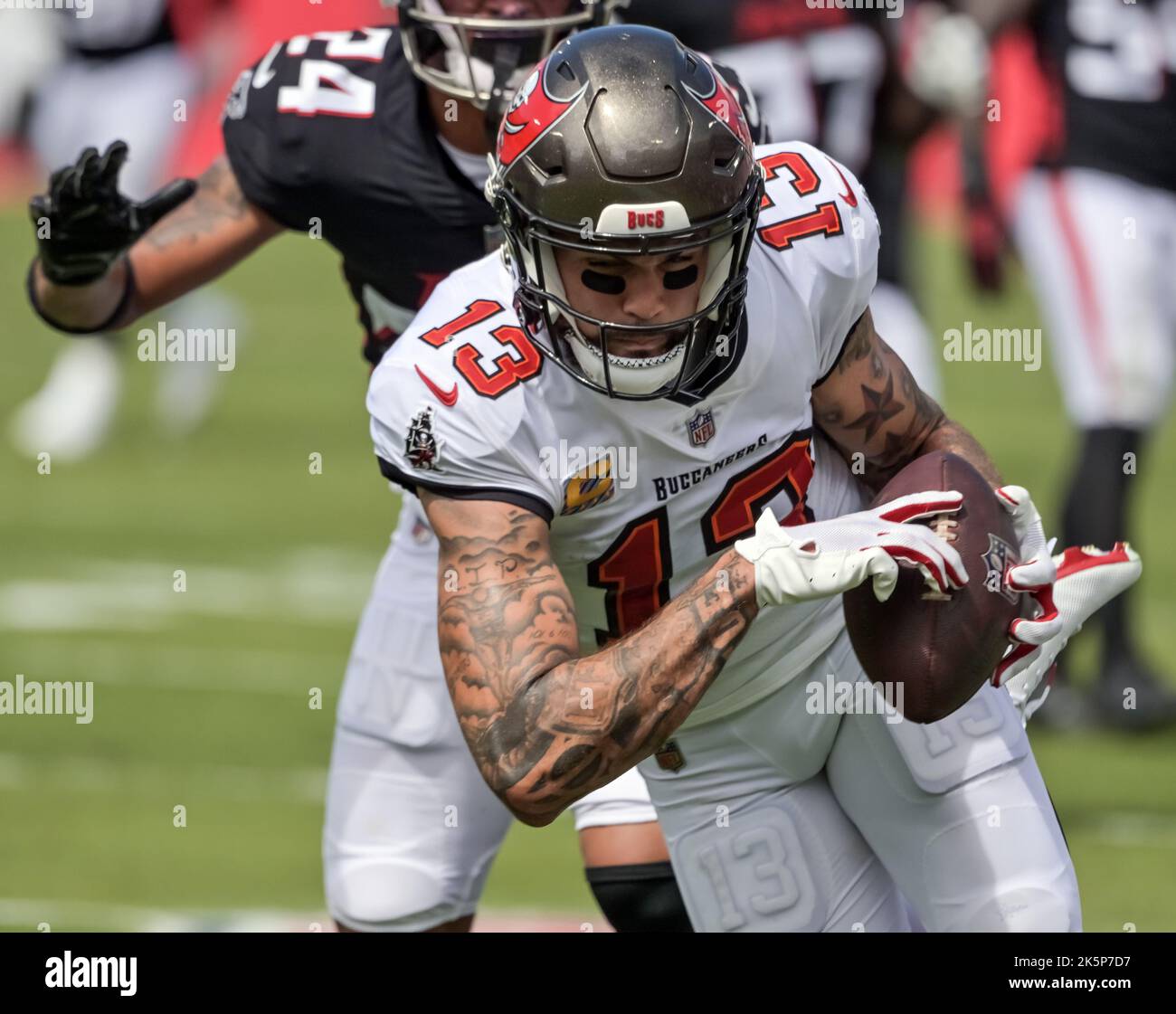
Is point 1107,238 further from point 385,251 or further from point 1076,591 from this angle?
point 1076,591

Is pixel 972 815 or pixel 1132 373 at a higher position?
pixel 972 815

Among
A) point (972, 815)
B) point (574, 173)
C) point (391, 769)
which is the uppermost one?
point (574, 173)

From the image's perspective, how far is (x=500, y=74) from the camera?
13.3 feet

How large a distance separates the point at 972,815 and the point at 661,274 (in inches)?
39.7

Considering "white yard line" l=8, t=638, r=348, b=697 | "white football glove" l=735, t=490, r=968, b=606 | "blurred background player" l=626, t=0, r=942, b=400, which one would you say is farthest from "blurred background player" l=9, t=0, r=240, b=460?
"white football glove" l=735, t=490, r=968, b=606

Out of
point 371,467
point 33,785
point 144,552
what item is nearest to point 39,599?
point 144,552

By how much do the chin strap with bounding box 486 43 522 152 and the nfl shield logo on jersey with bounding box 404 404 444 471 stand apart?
85 cm

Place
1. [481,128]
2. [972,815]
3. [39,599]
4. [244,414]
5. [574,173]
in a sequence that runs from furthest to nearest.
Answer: [244,414], [39,599], [481,128], [972,815], [574,173]

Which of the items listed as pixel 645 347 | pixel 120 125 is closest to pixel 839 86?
pixel 645 347

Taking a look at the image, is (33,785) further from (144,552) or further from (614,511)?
(614,511)

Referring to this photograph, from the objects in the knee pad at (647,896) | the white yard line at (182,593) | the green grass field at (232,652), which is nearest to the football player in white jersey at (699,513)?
the knee pad at (647,896)

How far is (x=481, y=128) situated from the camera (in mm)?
4203

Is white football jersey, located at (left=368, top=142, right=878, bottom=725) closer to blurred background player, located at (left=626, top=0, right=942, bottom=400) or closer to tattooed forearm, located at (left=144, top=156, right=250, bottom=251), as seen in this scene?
tattooed forearm, located at (left=144, top=156, right=250, bottom=251)

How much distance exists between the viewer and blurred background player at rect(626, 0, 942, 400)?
307 inches
